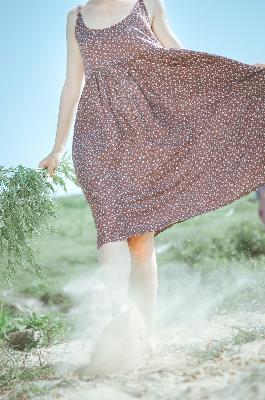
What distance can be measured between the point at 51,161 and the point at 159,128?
2.35 ft

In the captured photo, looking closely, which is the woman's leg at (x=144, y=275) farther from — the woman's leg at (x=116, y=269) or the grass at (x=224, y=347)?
the grass at (x=224, y=347)

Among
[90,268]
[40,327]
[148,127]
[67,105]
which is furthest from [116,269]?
[90,268]

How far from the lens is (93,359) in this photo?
8.64ft

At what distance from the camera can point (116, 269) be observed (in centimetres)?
295

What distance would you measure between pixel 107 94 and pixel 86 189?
0.61m

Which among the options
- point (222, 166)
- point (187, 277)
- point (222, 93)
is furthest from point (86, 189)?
point (187, 277)

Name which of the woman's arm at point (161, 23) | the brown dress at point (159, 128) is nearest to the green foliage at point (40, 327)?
the brown dress at point (159, 128)

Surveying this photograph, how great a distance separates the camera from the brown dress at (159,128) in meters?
3.22

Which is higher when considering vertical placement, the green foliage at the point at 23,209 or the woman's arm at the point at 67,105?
the woman's arm at the point at 67,105

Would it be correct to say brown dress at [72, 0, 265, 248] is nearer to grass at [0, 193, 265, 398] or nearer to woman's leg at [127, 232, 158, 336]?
woman's leg at [127, 232, 158, 336]

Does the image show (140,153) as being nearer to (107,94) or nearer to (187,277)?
(107,94)

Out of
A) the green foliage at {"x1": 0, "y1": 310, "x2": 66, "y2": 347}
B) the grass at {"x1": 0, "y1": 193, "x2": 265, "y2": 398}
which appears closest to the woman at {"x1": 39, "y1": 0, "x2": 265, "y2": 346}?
the grass at {"x1": 0, "y1": 193, "x2": 265, "y2": 398}

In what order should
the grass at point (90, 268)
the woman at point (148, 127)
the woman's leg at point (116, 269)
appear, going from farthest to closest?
the woman at point (148, 127), the grass at point (90, 268), the woman's leg at point (116, 269)

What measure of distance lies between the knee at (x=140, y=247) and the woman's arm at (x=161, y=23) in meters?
1.23
